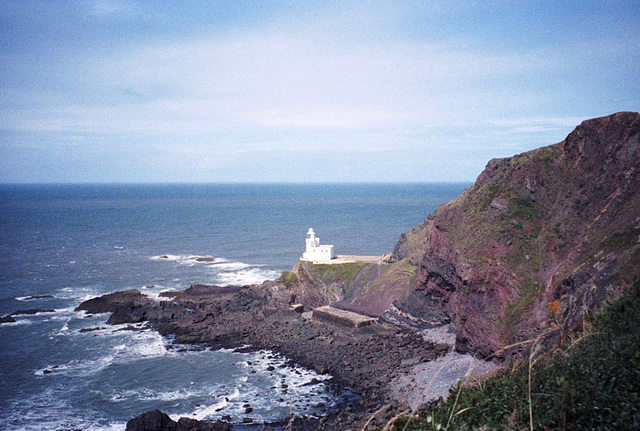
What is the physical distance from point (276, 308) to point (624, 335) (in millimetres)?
40140

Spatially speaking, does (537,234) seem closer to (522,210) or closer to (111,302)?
(522,210)

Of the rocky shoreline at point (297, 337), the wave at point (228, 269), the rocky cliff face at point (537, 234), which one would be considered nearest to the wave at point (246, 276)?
the wave at point (228, 269)

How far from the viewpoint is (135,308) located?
48500 millimetres

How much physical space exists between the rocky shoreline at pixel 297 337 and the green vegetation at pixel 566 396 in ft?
47.1

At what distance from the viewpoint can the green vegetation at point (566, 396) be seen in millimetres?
8117

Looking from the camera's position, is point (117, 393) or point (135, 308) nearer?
point (117, 393)

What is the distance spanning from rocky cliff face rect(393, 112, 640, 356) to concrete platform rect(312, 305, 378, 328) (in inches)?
291

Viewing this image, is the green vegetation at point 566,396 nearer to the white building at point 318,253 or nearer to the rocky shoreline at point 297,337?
the rocky shoreline at point 297,337

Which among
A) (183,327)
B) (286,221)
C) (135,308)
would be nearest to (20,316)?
(135,308)

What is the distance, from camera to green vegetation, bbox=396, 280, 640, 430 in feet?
26.6

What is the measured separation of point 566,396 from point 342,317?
36206mm

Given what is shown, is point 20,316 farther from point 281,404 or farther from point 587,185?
point 587,185

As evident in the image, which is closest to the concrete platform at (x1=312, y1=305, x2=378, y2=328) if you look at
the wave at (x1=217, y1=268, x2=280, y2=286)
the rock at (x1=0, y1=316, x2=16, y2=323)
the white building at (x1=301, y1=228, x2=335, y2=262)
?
the white building at (x1=301, y1=228, x2=335, y2=262)

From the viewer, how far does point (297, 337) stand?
4169 centimetres
